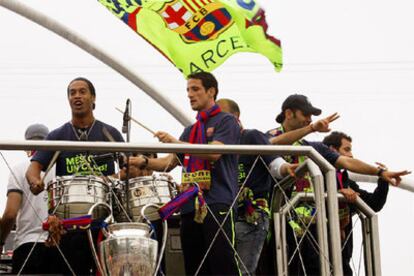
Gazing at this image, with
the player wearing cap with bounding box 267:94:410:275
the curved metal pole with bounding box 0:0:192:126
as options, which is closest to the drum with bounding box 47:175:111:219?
the player wearing cap with bounding box 267:94:410:275

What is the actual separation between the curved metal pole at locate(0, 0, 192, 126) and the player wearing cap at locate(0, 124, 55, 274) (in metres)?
8.97

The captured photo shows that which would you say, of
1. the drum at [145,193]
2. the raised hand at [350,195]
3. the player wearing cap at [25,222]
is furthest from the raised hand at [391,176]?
the player wearing cap at [25,222]

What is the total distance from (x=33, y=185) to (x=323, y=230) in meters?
2.34

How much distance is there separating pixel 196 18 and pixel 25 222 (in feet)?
17.2

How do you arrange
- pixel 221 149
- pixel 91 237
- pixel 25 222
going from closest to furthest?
1. pixel 91 237
2. pixel 221 149
3. pixel 25 222

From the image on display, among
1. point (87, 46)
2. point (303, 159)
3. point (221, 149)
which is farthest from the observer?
point (87, 46)

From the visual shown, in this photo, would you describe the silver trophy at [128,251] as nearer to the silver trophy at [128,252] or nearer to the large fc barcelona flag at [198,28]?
the silver trophy at [128,252]

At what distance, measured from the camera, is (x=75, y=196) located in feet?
28.0

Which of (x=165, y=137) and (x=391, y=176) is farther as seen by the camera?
(x=391, y=176)

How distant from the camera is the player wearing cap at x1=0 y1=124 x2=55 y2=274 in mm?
9188

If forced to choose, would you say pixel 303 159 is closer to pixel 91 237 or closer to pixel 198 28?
pixel 91 237

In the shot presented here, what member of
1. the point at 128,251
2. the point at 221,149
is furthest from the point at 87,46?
the point at 128,251

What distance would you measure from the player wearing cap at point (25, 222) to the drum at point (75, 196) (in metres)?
0.46

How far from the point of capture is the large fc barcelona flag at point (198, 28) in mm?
13609
